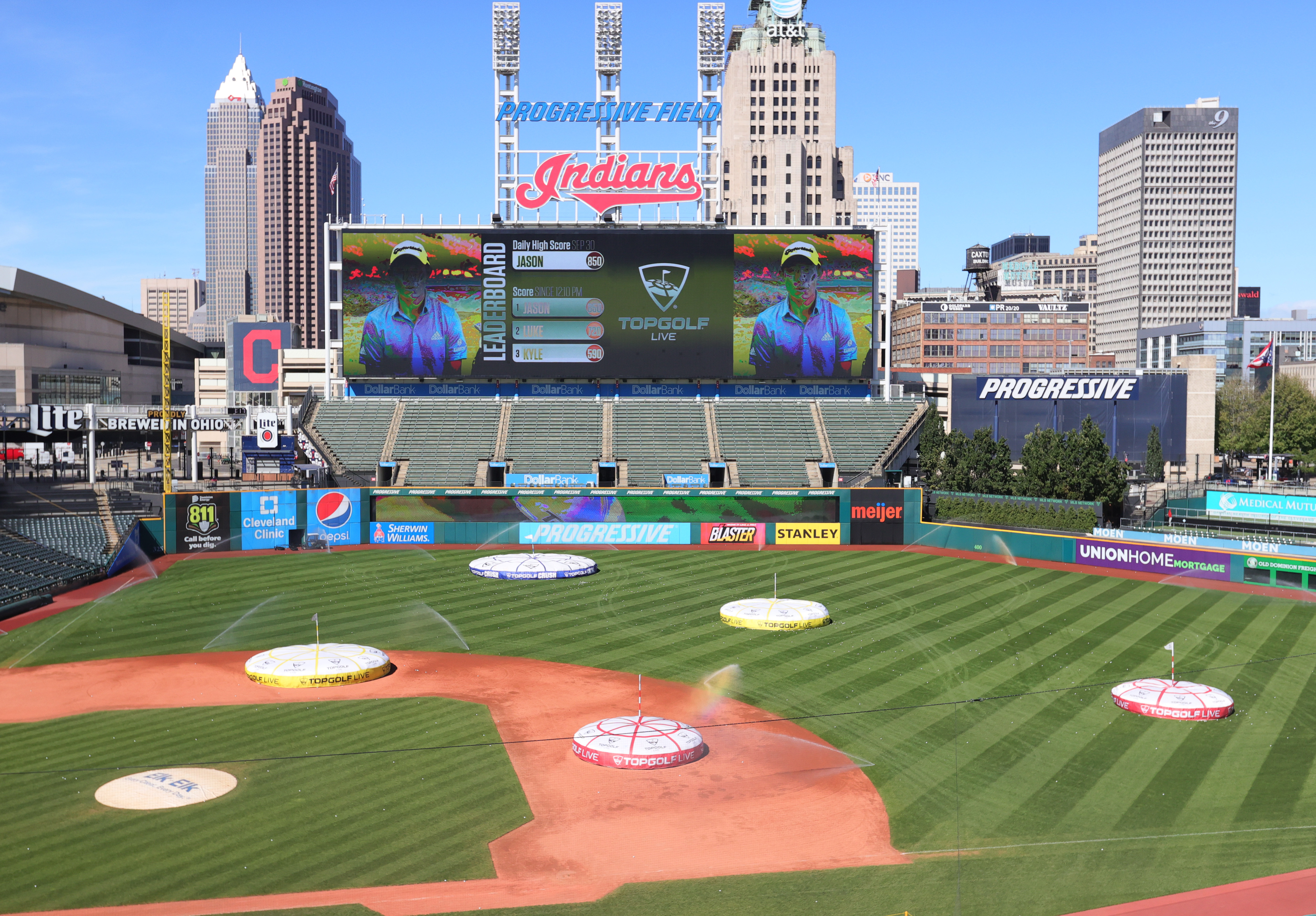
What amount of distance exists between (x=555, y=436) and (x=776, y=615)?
3319cm

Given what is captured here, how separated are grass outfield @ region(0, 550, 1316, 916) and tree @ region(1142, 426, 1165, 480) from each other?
108 feet

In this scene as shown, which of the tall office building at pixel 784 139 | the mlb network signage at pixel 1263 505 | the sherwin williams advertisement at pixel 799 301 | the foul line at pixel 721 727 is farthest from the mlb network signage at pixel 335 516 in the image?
the tall office building at pixel 784 139

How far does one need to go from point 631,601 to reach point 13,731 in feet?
73.0

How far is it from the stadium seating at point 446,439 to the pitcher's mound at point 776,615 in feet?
89.5

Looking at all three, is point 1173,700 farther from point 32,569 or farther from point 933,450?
point 32,569

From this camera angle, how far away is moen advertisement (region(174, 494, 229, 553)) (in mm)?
52188

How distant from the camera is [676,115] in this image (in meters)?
69.0

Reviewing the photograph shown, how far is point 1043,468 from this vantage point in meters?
57.7

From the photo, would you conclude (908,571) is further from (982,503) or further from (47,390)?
(47,390)

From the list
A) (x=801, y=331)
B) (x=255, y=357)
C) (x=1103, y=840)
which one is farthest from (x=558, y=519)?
(x=255, y=357)

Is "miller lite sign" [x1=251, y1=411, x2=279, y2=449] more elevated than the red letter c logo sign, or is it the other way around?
the red letter c logo sign

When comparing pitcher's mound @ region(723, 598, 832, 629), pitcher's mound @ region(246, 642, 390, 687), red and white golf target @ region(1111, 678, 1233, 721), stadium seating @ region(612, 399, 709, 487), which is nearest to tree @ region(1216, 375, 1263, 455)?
stadium seating @ region(612, 399, 709, 487)

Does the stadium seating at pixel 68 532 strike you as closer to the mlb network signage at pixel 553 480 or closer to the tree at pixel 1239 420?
the mlb network signage at pixel 553 480

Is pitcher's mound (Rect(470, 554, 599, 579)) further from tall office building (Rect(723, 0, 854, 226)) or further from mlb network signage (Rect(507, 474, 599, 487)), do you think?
tall office building (Rect(723, 0, 854, 226))
